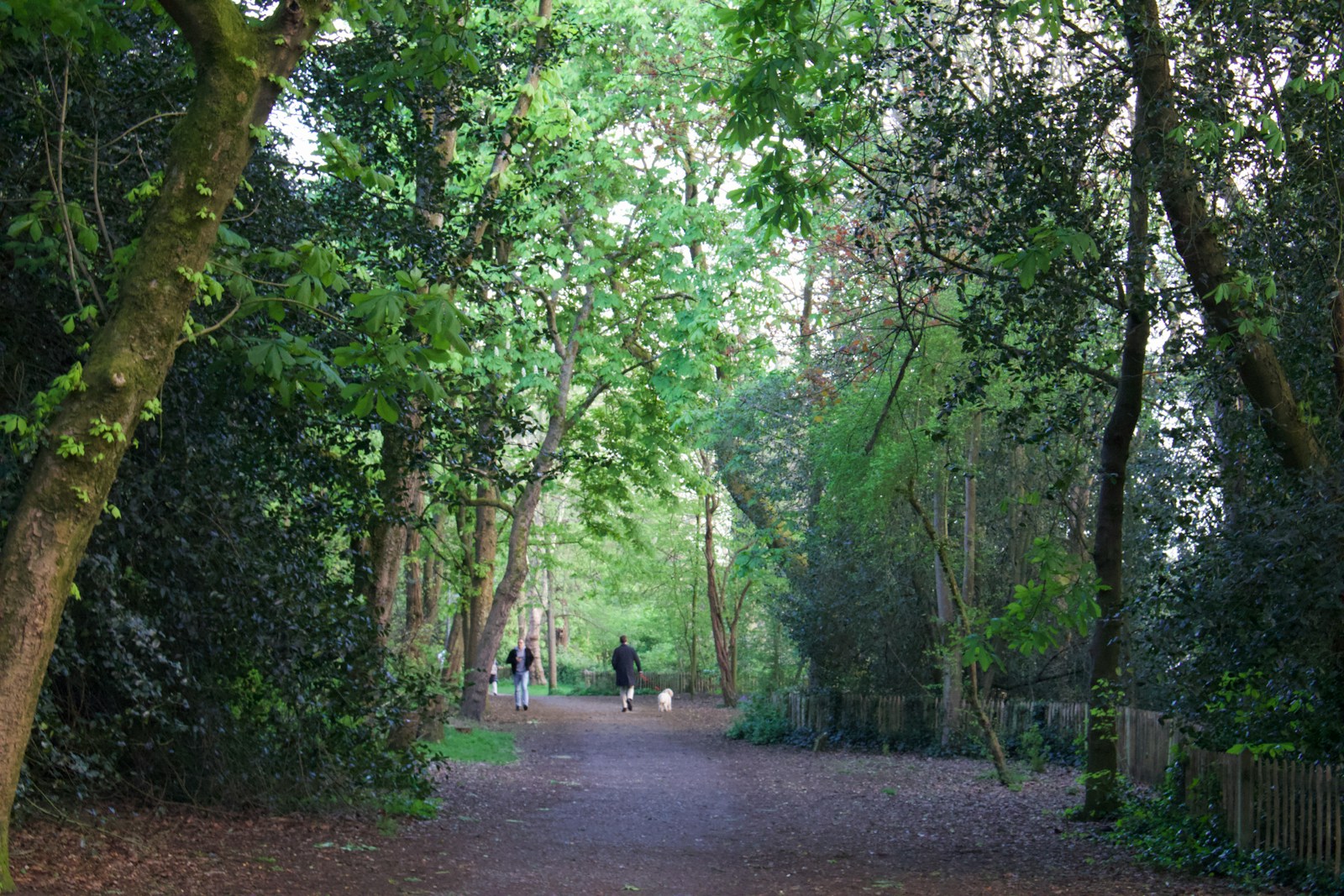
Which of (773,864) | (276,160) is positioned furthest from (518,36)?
(773,864)

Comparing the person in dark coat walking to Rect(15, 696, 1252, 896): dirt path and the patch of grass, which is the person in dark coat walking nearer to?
the patch of grass

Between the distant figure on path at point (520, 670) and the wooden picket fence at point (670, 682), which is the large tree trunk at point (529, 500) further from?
the wooden picket fence at point (670, 682)

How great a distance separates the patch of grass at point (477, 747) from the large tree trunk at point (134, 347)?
11.7 m

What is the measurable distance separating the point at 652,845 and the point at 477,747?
9785 millimetres

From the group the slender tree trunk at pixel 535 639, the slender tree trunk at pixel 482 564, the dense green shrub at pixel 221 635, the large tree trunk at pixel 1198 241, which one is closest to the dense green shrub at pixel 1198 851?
the large tree trunk at pixel 1198 241

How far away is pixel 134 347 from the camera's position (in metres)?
5.71

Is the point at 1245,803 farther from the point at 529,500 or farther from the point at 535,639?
the point at 535,639

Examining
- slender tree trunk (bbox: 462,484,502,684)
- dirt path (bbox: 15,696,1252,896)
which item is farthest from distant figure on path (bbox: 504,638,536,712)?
dirt path (bbox: 15,696,1252,896)

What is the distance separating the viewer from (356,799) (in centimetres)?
1090

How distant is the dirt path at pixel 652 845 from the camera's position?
315 inches

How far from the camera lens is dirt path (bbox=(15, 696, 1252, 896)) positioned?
8008mm

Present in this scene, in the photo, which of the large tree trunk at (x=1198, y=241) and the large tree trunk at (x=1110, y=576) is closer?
the large tree trunk at (x=1198, y=241)

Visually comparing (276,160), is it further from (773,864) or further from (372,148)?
(773,864)

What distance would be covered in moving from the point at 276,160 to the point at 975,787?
11425 mm
